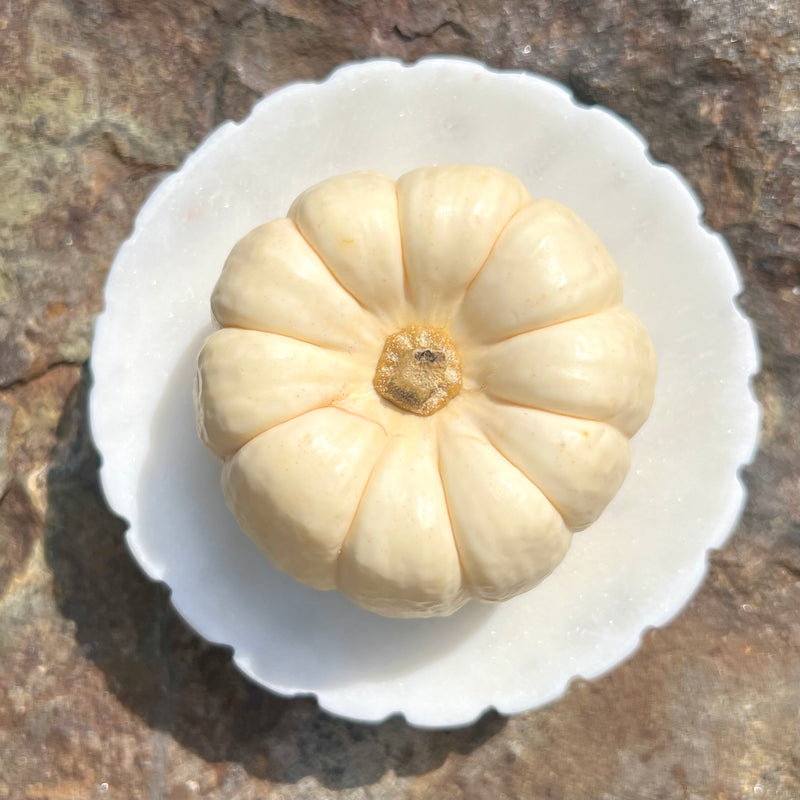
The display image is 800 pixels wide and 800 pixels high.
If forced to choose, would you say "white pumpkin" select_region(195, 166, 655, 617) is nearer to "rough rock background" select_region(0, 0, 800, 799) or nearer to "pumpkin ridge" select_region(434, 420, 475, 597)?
"pumpkin ridge" select_region(434, 420, 475, 597)

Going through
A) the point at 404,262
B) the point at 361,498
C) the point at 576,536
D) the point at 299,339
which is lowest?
the point at 576,536

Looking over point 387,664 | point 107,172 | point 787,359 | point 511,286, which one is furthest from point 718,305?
point 107,172

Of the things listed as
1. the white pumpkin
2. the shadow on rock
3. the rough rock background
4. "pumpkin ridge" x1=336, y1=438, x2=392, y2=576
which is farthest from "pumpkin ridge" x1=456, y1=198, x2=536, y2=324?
the shadow on rock

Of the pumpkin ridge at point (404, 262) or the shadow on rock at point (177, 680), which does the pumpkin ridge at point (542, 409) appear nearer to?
the pumpkin ridge at point (404, 262)

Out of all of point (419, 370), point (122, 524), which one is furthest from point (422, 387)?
point (122, 524)

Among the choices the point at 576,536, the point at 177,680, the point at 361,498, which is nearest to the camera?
the point at 361,498

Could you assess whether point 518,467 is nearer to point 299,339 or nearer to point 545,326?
point 545,326
